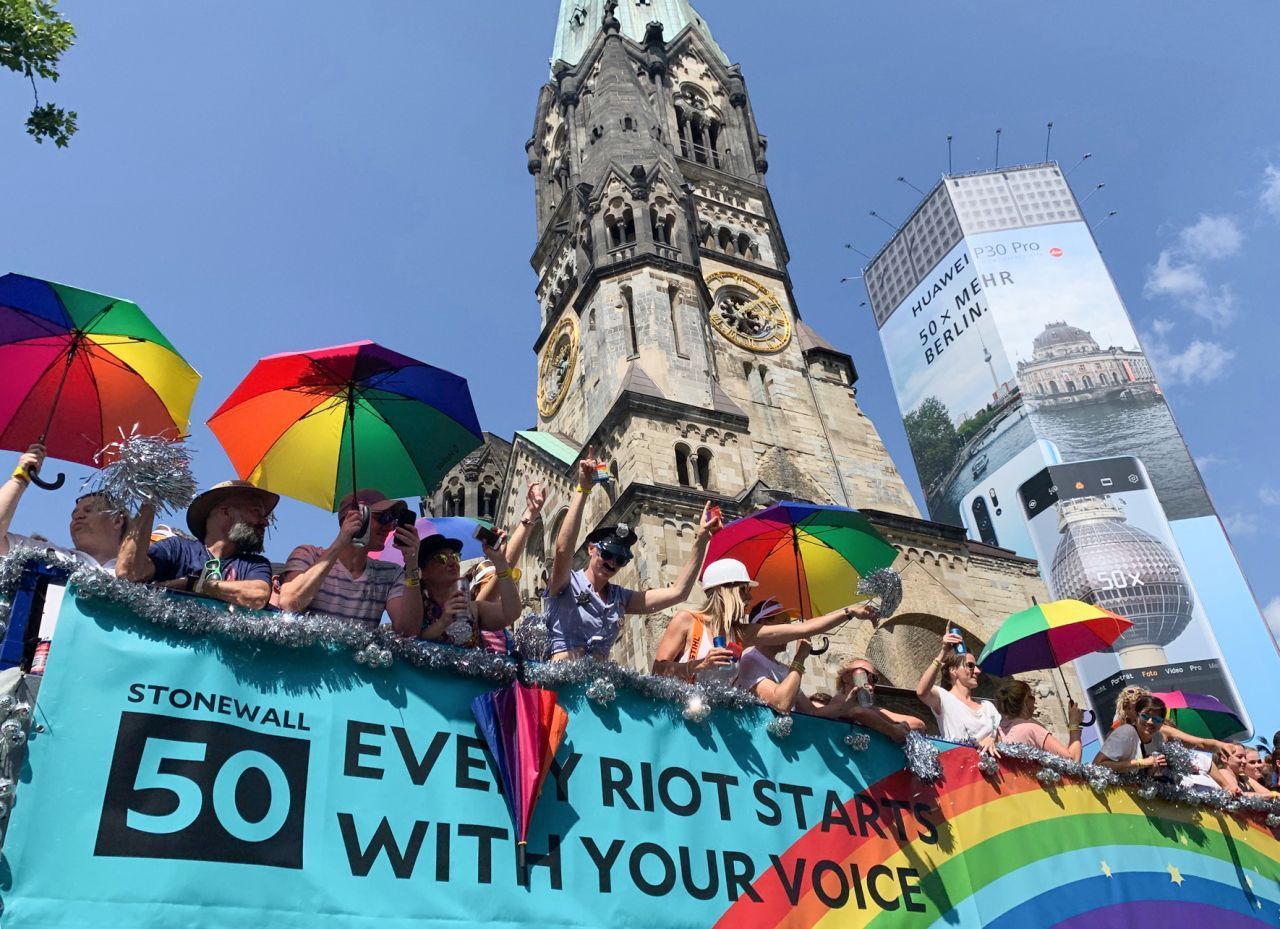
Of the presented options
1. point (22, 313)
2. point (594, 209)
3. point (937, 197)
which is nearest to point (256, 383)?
point (22, 313)

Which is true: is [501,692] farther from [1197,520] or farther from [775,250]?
[1197,520]

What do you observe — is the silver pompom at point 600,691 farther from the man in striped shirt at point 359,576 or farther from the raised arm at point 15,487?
the raised arm at point 15,487

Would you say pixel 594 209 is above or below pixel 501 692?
above

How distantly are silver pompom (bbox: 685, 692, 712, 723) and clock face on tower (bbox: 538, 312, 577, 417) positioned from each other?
70.1 feet

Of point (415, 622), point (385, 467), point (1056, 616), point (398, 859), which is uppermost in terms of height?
point (385, 467)

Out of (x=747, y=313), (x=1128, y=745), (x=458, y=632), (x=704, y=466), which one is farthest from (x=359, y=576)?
(x=747, y=313)

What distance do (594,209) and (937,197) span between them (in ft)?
75.0

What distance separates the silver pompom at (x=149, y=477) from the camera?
4.05 metres

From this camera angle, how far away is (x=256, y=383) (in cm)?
573

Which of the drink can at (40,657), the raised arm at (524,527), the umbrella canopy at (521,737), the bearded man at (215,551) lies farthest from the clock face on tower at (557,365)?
the drink can at (40,657)

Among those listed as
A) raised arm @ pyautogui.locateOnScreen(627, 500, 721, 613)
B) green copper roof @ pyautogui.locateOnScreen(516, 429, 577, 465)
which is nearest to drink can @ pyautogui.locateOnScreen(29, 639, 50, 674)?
raised arm @ pyautogui.locateOnScreen(627, 500, 721, 613)

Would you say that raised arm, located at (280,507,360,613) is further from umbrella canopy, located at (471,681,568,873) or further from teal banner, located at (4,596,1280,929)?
umbrella canopy, located at (471,681,568,873)

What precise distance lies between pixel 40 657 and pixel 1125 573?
32330 mm

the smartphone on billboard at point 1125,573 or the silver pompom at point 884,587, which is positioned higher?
the smartphone on billboard at point 1125,573
